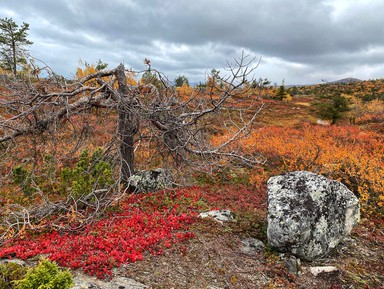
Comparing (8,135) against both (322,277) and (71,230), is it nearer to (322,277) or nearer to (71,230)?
(71,230)

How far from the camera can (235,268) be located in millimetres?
5609

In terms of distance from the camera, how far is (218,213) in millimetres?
8219

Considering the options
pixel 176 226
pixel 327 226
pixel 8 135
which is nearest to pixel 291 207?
pixel 327 226

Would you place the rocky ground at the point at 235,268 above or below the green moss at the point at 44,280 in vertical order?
below

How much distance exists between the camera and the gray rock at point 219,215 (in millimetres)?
7878

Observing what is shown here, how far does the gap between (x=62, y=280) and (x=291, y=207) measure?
16.8 feet

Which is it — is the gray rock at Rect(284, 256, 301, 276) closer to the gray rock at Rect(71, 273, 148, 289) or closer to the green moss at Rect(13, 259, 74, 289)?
the gray rock at Rect(71, 273, 148, 289)

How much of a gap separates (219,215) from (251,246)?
165 cm

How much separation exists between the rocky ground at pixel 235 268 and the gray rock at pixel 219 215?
68 cm

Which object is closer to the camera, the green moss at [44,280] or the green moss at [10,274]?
the green moss at [44,280]

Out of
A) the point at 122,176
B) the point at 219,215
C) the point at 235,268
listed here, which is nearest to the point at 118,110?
the point at 122,176

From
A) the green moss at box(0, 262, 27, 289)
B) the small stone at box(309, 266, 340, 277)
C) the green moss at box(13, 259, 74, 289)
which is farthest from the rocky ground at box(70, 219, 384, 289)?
the green moss at box(13, 259, 74, 289)

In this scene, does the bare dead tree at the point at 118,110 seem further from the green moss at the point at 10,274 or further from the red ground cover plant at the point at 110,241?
the green moss at the point at 10,274

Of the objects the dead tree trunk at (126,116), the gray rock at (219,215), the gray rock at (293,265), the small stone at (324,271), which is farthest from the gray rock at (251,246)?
the dead tree trunk at (126,116)
